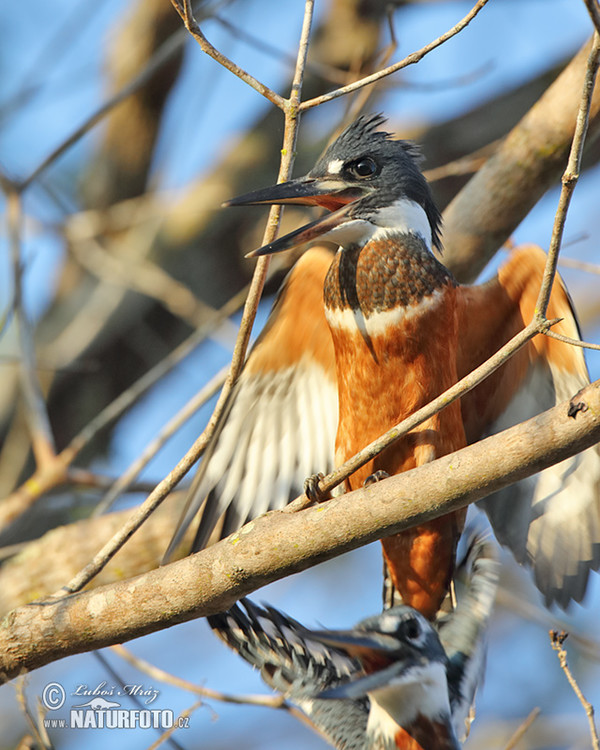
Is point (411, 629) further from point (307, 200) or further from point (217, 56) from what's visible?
point (217, 56)

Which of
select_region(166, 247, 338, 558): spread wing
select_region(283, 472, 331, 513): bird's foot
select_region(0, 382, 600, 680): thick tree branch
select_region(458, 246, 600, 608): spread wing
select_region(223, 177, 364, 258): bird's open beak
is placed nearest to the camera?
A: select_region(0, 382, 600, 680): thick tree branch

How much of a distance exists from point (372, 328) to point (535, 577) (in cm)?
103

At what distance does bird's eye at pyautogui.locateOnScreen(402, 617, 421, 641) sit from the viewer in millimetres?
2686

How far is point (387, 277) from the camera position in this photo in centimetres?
267

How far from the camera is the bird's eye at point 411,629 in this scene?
8.81 ft

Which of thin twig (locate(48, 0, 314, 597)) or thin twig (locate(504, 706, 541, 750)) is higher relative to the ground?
thin twig (locate(48, 0, 314, 597))

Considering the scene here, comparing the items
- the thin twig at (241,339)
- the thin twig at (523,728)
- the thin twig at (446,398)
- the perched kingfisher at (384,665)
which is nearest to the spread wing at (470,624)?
the perched kingfisher at (384,665)

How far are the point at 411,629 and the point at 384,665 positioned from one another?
0.14 m

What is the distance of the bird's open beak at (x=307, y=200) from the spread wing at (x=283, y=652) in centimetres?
105

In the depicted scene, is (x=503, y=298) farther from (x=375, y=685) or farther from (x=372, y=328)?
(x=375, y=685)

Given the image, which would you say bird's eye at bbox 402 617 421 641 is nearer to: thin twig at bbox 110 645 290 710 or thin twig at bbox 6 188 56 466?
thin twig at bbox 110 645 290 710

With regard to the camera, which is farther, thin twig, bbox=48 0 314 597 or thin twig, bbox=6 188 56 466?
thin twig, bbox=6 188 56 466

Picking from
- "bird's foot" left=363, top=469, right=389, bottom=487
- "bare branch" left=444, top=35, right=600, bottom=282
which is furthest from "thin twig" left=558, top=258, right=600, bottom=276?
"bird's foot" left=363, top=469, right=389, bottom=487

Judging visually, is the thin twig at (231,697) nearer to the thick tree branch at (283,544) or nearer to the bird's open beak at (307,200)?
the thick tree branch at (283,544)
